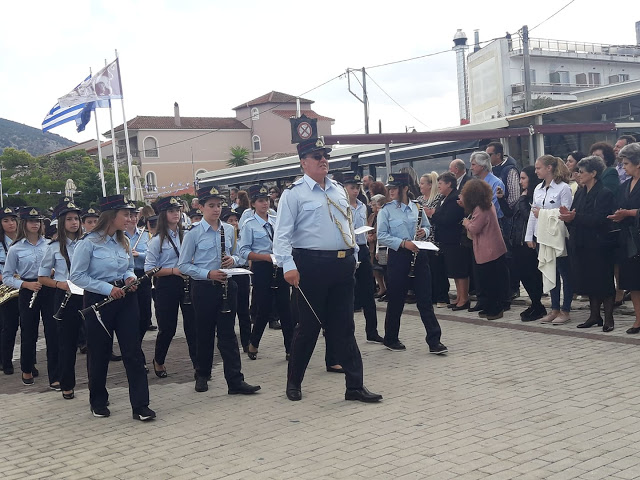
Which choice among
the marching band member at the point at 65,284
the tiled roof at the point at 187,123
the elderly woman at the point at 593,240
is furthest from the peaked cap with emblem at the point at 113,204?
the tiled roof at the point at 187,123

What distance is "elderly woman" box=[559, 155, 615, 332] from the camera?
8234 millimetres

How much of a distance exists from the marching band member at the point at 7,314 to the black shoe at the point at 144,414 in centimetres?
329

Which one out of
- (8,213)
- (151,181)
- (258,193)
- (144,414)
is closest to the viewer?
(144,414)

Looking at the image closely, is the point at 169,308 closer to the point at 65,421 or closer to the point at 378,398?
the point at 65,421

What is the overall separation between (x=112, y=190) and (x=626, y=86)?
4494 cm

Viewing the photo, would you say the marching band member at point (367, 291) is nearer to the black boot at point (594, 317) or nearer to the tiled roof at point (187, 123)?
the black boot at point (594, 317)

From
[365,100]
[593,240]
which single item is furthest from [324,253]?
[365,100]

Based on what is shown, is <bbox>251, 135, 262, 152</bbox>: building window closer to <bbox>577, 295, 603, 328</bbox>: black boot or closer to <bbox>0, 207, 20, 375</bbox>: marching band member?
<bbox>0, 207, 20, 375</bbox>: marching band member

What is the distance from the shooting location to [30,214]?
855 cm

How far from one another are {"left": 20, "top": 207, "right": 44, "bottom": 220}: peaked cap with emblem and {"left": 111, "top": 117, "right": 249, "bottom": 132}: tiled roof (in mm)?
73343

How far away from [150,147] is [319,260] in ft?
254

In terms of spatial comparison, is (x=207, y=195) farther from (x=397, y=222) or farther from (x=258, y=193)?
(x=397, y=222)

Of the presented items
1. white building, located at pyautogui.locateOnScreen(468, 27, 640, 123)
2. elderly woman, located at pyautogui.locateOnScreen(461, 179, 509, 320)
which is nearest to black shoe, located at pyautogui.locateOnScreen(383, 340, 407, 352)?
elderly woman, located at pyautogui.locateOnScreen(461, 179, 509, 320)

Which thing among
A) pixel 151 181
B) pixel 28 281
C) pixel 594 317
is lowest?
pixel 594 317
